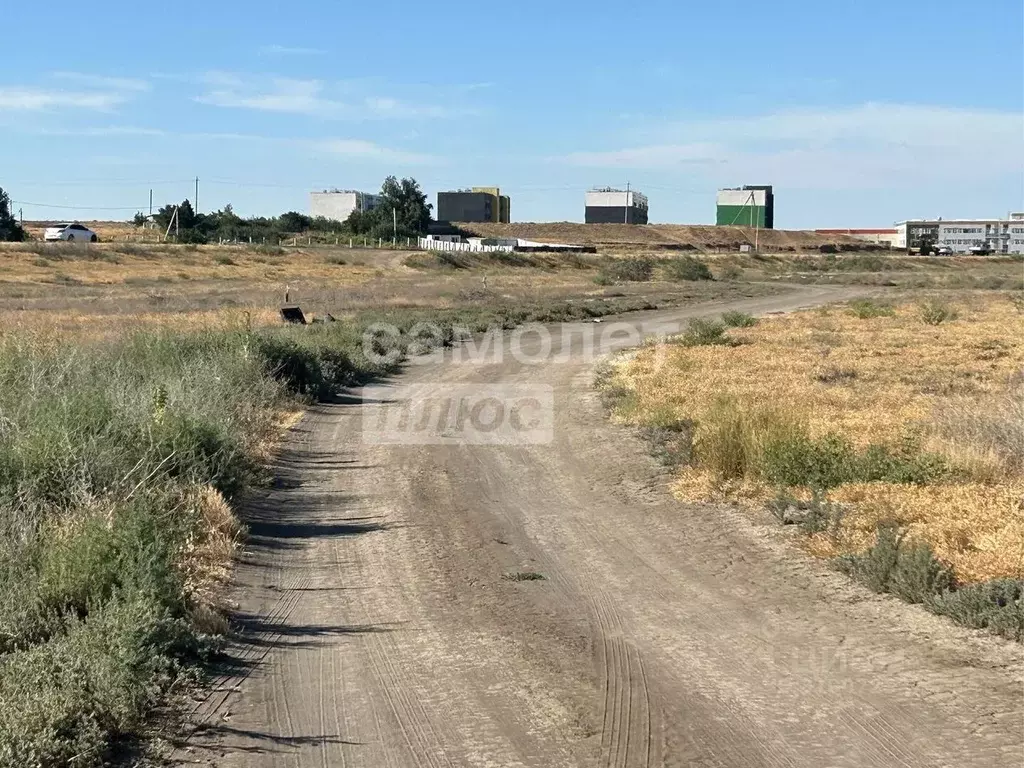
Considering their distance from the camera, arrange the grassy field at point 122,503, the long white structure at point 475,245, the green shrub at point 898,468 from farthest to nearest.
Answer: the long white structure at point 475,245
the green shrub at point 898,468
the grassy field at point 122,503

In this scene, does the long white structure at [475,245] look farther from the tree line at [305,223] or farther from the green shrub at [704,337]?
the green shrub at [704,337]

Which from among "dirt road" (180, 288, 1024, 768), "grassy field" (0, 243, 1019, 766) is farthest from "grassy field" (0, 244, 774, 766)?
"dirt road" (180, 288, 1024, 768)

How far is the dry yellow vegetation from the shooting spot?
900 cm

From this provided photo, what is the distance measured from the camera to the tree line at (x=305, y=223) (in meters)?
110

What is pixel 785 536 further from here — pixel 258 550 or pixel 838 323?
pixel 838 323

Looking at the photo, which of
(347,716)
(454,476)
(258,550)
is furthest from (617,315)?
(347,716)

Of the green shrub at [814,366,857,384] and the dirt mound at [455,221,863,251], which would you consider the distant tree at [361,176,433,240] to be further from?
the green shrub at [814,366,857,384]

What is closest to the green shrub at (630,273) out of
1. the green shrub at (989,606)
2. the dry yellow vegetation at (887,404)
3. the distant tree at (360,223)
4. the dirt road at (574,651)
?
the dry yellow vegetation at (887,404)

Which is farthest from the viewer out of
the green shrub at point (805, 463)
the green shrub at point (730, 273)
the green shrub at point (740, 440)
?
the green shrub at point (730, 273)

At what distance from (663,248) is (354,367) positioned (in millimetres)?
112678

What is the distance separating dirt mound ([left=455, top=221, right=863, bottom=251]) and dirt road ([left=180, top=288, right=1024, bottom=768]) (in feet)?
416

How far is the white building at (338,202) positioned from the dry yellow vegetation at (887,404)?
12362 cm

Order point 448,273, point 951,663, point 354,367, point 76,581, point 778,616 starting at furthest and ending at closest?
point 448,273 → point 354,367 → point 778,616 → point 76,581 → point 951,663

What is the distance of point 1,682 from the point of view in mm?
5480
